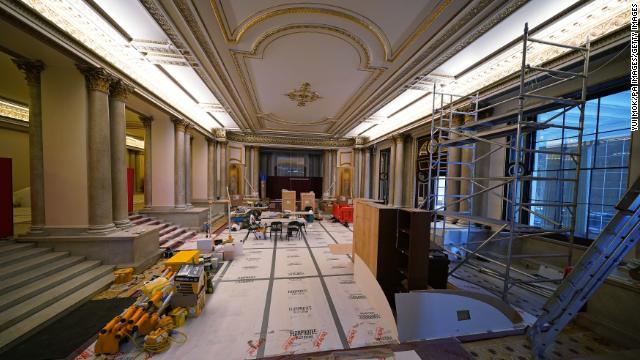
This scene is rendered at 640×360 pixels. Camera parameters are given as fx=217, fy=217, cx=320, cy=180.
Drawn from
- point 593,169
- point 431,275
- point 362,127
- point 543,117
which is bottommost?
point 431,275

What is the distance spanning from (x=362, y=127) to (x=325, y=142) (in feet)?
12.6

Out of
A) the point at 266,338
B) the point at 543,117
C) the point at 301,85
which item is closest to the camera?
the point at 266,338

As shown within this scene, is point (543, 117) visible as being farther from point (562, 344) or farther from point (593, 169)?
point (562, 344)

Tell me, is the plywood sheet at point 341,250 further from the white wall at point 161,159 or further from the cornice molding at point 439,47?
the white wall at point 161,159

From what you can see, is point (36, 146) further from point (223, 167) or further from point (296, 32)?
point (223, 167)

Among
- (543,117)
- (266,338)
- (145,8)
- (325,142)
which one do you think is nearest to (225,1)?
(145,8)

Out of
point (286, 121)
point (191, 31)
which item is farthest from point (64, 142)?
point (286, 121)

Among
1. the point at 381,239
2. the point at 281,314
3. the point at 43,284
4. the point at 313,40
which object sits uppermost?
the point at 313,40

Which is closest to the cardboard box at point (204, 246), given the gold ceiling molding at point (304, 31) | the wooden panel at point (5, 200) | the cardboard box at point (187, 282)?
the cardboard box at point (187, 282)

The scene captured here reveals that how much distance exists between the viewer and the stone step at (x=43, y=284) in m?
3.11

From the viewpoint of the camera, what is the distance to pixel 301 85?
22.9 feet

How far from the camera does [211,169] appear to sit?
41.3ft

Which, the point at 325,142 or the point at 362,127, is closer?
the point at 362,127

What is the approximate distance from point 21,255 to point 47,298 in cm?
141
